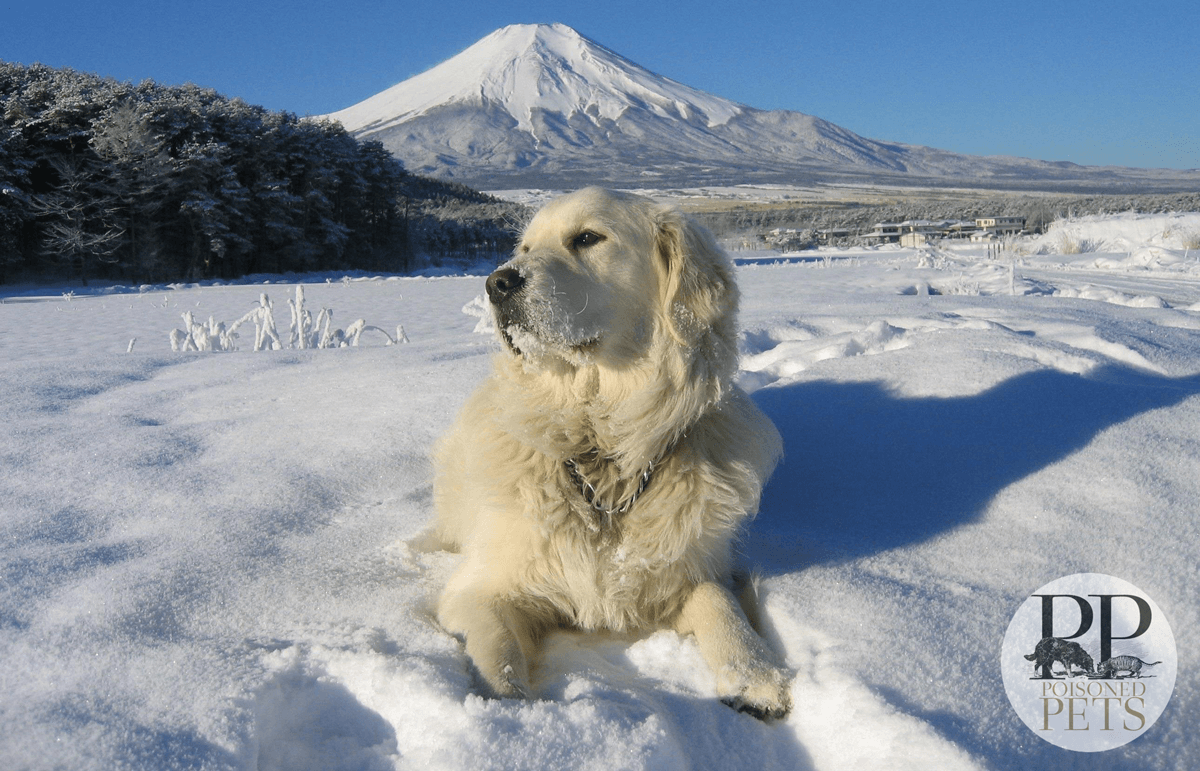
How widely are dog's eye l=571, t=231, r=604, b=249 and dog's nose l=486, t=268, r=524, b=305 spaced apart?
30cm

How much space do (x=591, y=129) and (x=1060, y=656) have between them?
14663cm

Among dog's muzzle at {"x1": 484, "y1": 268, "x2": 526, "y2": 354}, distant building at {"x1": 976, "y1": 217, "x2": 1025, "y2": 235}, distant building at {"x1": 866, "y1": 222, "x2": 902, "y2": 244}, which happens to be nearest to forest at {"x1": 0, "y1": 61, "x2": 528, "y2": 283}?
distant building at {"x1": 866, "y1": 222, "x2": 902, "y2": 244}

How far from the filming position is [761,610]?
206 cm

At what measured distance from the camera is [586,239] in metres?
2.27

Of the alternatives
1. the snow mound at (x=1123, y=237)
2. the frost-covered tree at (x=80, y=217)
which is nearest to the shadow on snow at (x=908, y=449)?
the snow mound at (x=1123, y=237)

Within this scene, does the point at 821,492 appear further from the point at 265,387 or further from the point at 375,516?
the point at 265,387

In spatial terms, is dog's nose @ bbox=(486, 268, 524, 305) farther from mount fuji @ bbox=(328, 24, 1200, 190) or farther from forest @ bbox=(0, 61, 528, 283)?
mount fuji @ bbox=(328, 24, 1200, 190)

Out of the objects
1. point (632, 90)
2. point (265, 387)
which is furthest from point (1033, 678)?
point (632, 90)

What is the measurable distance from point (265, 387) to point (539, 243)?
2416 mm

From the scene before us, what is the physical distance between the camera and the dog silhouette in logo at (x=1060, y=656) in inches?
65.8

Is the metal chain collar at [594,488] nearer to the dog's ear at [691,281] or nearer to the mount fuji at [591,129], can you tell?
the dog's ear at [691,281]

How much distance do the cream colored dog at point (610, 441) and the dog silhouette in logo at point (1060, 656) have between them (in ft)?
2.12

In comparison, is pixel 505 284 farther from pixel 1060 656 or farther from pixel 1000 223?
pixel 1000 223

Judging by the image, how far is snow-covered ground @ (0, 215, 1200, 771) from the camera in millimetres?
1460
